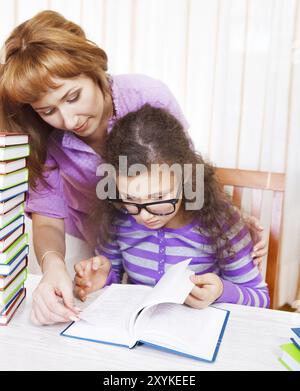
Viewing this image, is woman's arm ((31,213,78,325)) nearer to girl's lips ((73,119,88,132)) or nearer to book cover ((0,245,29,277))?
book cover ((0,245,29,277))

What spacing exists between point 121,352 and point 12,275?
0.93ft

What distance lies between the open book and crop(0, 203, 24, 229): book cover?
9.0 inches

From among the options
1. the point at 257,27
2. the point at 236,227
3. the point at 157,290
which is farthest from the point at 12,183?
the point at 257,27

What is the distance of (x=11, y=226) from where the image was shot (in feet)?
2.68

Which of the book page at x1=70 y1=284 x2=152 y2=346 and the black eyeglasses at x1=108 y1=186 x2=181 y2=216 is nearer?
the book page at x1=70 y1=284 x2=152 y2=346

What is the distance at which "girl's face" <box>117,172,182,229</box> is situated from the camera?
999 millimetres

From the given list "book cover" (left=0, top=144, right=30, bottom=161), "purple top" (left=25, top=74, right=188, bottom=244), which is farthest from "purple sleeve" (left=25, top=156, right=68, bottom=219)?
"book cover" (left=0, top=144, right=30, bottom=161)

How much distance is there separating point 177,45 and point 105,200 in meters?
0.55

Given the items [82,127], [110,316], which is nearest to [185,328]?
[110,316]

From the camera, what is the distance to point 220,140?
1.36 m

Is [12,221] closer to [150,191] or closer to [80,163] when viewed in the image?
[150,191]

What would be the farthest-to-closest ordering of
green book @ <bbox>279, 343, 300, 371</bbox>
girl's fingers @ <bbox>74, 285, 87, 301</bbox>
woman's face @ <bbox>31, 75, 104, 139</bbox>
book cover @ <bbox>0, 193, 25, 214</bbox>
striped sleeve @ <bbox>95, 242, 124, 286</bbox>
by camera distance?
striped sleeve @ <bbox>95, 242, 124, 286</bbox>
woman's face @ <bbox>31, 75, 104, 139</bbox>
girl's fingers @ <bbox>74, 285, 87, 301</bbox>
book cover @ <bbox>0, 193, 25, 214</bbox>
green book @ <bbox>279, 343, 300, 371</bbox>

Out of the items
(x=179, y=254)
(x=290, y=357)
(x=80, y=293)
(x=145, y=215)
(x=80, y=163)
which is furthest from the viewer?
(x=80, y=163)

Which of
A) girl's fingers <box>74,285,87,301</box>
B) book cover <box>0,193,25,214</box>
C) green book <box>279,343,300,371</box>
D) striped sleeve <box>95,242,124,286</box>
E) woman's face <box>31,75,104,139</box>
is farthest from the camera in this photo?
striped sleeve <box>95,242,124,286</box>
